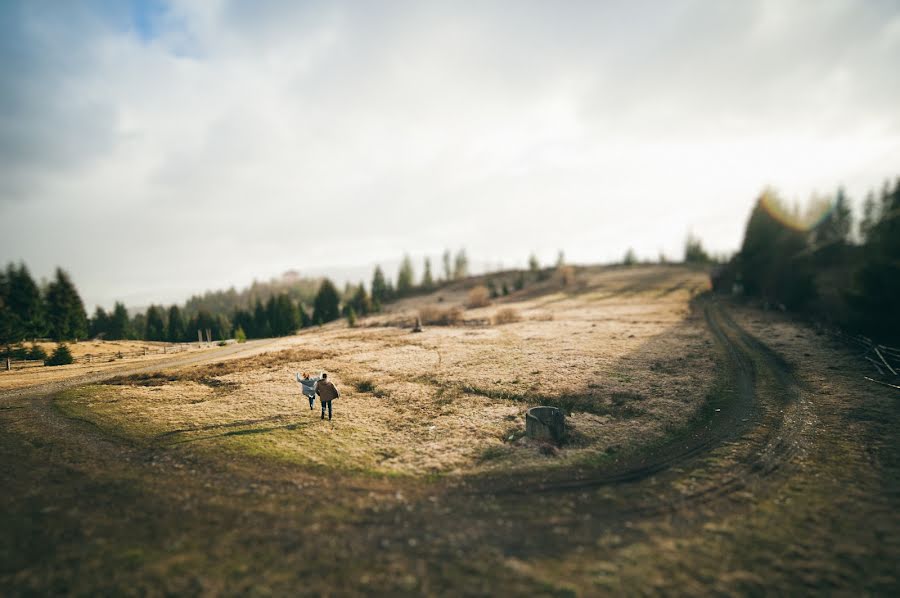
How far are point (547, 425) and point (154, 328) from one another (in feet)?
382

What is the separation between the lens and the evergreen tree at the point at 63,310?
65.1 metres

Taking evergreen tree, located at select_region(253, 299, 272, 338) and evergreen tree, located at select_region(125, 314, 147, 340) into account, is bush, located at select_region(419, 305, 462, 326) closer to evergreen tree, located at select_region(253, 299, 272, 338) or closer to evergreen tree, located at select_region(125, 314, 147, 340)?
evergreen tree, located at select_region(253, 299, 272, 338)

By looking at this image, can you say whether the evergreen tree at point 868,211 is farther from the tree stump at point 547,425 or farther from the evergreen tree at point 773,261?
the tree stump at point 547,425

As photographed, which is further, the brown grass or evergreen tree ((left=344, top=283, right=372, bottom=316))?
evergreen tree ((left=344, top=283, right=372, bottom=316))

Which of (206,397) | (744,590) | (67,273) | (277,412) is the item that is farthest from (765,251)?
(67,273)

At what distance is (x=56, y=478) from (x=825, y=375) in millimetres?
37094

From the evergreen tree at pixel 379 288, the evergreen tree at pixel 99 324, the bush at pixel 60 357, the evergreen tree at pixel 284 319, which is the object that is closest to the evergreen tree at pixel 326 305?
the evergreen tree at pixel 284 319

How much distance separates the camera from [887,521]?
9.08 metres

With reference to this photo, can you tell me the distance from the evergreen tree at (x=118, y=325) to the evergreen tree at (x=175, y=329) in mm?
8794

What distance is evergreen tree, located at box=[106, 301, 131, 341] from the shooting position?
8689 cm

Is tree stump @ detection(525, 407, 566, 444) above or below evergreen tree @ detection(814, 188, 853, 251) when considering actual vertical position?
below

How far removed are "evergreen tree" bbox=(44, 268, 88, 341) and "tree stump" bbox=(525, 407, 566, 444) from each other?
296 ft

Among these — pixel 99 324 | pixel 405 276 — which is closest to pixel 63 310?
pixel 99 324

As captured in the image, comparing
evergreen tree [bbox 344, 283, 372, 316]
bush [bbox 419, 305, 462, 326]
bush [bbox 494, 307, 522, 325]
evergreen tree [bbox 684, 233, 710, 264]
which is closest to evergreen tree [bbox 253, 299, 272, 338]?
evergreen tree [bbox 344, 283, 372, 316]
